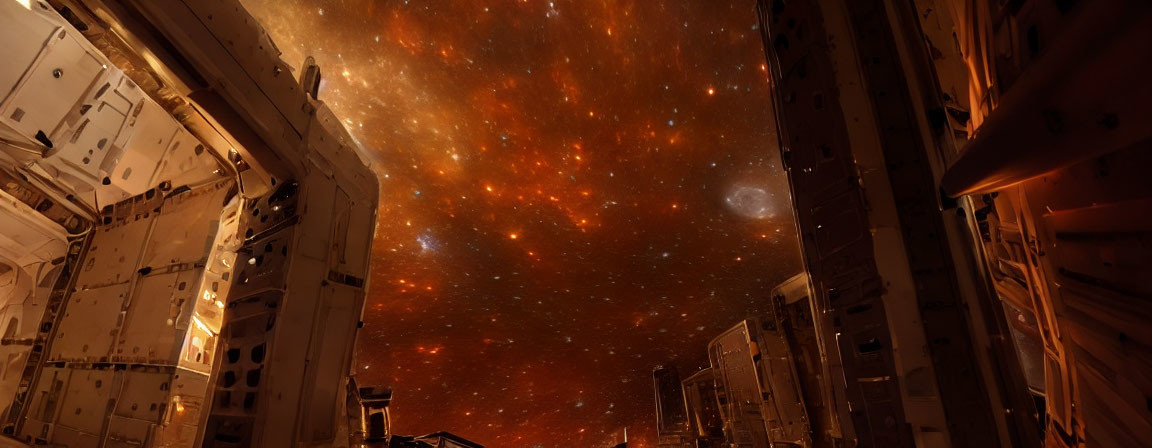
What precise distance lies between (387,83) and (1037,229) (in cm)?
755

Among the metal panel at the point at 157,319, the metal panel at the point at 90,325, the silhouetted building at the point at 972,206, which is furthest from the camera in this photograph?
the metal panel at the point at 90,325

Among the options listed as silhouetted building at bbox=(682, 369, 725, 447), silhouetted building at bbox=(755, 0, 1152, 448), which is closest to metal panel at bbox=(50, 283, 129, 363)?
silhouetted building at bbox=(755, 0, 1152, 448)

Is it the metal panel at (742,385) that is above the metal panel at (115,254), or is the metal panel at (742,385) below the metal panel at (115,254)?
below

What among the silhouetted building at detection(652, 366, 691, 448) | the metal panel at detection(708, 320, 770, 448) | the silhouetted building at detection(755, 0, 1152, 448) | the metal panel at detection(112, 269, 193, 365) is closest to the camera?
the silhouetted building at detection(755, 0, 1152, 448)

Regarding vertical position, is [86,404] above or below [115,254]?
below

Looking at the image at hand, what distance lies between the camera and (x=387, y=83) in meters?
7.36

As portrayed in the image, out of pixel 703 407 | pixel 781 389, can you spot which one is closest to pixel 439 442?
pixel 781 389

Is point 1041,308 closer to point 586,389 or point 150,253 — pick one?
point 150,253

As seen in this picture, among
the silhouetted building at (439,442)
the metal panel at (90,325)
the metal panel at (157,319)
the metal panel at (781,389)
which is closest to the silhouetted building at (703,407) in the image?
the metal panel at (781,389)

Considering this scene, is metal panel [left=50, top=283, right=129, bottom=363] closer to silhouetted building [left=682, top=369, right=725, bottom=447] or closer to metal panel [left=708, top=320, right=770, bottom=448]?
metal panel [left=708, top=320, right=770, bottom=448]

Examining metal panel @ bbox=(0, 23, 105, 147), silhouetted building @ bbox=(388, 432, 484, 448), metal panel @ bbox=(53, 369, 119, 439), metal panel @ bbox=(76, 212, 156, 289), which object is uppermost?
metal panel @ bbox=(0, 23, 105, 147)

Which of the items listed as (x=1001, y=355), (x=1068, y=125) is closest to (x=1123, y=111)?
(x=1068, y=125)

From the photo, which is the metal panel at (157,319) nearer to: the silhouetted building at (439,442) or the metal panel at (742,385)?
the silhouetted building at (439,442)

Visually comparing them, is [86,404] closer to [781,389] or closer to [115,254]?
[115,254]
